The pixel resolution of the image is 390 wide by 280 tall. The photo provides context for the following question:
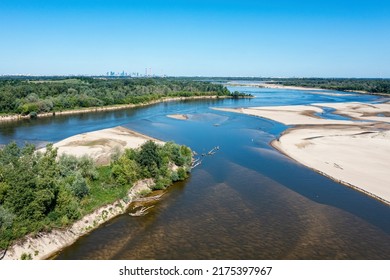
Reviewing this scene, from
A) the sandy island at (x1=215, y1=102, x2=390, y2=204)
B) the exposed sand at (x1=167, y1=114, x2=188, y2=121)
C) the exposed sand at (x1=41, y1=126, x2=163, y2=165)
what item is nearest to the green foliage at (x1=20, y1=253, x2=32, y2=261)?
the exposed sand at (x1=41, y1=126, x2=163, y2=165)

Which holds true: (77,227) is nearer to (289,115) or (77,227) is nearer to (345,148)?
(345,148)

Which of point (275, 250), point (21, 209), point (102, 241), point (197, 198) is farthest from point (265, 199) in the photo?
point (21, 209)

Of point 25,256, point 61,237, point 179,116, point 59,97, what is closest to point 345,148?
point 61,237

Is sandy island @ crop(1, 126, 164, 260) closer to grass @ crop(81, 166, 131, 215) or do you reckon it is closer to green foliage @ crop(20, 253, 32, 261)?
green foliage @ crop(20, 253, 32, 261)

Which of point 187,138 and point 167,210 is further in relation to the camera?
point 187,138

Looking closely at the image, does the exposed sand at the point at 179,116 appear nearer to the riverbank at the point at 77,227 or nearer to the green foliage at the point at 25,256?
the riverbank at the point at 77,227

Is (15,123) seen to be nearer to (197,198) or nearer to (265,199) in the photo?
(197,198)
